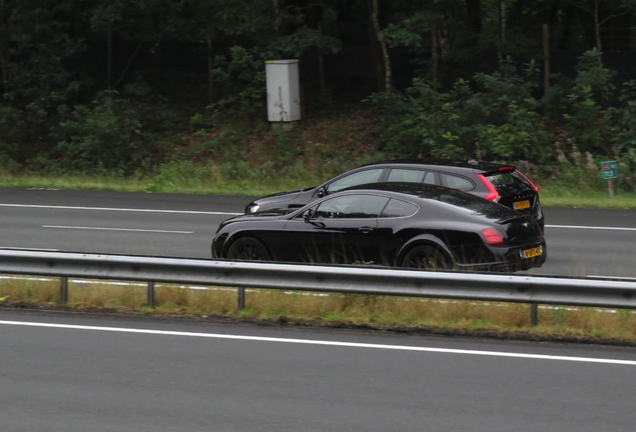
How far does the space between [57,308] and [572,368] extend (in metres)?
5.91

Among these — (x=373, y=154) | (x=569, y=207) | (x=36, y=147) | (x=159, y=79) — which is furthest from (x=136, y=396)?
(x=159, y=79)

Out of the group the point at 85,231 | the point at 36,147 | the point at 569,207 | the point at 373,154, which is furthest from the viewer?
the point at 36,147

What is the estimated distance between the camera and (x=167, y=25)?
32.8 metres

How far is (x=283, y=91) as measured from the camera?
29375mm

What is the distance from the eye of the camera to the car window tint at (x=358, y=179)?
14.6m

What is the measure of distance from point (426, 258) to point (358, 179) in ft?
11.4

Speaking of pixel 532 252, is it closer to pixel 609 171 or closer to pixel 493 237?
pixel 493 237

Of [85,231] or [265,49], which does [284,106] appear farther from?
[85,231]

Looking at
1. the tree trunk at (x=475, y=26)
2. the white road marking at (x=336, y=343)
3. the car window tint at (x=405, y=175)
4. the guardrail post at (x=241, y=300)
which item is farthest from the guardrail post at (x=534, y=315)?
the tree trunk at (x=475, y=26)

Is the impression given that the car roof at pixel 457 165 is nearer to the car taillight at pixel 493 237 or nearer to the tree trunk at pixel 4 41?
the car taillight at pixel 493 237

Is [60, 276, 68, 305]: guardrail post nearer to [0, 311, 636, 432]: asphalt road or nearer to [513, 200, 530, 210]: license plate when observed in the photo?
[0, 311, 636, 432]: asphalt road

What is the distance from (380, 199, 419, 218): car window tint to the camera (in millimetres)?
11680

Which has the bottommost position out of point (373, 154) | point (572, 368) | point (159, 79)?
point (572, 368)

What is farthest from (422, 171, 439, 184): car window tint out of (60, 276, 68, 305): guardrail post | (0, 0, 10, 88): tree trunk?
(0, 0, 10, 88): tree trunk
